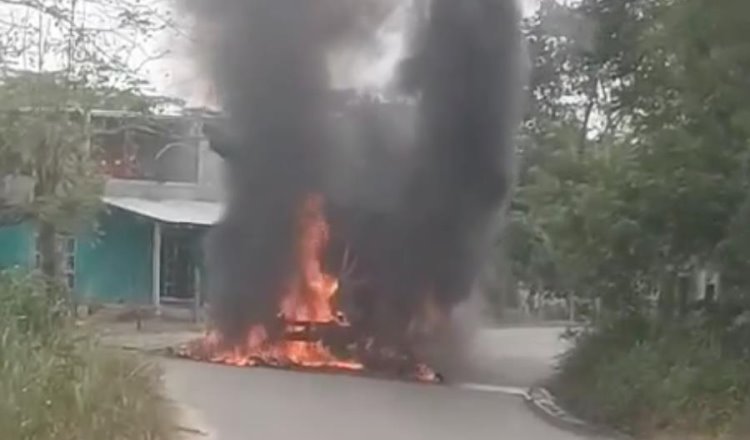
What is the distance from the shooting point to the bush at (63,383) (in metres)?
4.96

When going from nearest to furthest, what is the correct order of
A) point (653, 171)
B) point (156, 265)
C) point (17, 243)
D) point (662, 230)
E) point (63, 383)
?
point (63, 383) < point (653, 171) < point (662, 230) < point (17, 243) < point (156, 265)

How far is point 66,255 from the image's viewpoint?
9.67 metres

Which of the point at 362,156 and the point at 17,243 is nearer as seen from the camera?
the point at 17,243

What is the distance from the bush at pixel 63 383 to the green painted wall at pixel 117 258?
3.38 metres

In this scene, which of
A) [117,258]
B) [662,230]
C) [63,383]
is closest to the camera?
[63,383]

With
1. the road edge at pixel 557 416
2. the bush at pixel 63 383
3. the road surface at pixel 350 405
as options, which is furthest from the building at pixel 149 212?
the bush at pixel 63 383

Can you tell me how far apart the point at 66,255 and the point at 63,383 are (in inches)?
182

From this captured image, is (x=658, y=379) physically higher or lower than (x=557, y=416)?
higher

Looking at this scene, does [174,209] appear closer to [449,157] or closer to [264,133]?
[264,133]

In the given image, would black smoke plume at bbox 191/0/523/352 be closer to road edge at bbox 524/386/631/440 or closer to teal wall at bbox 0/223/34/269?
teal wall at bbox 0/223/34/269

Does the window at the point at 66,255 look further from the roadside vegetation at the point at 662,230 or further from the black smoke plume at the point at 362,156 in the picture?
the roadside vegetation at the point at 662,230

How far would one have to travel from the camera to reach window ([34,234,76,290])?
8992 millimetres

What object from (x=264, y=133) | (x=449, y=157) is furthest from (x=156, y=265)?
(x=449, y=157)

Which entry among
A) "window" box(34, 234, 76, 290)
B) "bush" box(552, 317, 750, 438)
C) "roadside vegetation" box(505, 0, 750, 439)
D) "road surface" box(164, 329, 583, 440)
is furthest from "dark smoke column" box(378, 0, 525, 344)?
"window" box(34, 234, 76, 290)
